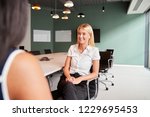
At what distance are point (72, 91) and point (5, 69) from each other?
1.18 metres

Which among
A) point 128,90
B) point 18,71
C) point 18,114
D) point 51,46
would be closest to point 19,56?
point 18,71

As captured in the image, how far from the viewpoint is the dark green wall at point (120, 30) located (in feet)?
25.2

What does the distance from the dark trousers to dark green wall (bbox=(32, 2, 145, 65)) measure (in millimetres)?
6336

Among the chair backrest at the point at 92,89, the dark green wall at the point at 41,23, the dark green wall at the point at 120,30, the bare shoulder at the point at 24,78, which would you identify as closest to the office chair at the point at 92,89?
the chair backrest at the point at 92,89

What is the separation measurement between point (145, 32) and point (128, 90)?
14.5ft

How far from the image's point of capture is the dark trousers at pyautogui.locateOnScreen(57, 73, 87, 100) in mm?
1579

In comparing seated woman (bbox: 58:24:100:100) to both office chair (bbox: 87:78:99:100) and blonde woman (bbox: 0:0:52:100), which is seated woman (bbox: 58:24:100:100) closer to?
office chair (bbox: 87:78:99:100)

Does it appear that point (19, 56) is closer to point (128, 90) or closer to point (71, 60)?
point (71, 60)

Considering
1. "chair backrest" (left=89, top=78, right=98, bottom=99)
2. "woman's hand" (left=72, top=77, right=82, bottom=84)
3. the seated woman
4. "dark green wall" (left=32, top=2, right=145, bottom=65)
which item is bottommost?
"chair backrest" (left=89, top=78, right=98, bottom=99)

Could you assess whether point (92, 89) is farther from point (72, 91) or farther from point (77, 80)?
point (72, 91)

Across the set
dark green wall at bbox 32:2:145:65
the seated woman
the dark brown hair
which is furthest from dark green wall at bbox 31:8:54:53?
the dark brown hair

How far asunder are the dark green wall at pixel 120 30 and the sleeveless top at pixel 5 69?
7662 millimetres

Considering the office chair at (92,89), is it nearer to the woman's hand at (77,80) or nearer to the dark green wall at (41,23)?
the woman's hand at (77,80)

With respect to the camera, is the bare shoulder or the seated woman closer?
the bare shoulder
